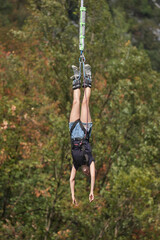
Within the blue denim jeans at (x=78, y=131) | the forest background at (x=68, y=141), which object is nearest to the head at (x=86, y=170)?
the blue denim jeans at (x=78, y=131)

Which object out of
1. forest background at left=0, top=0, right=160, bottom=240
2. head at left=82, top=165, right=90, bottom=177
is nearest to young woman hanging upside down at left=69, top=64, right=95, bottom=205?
head at left=82, top=165, right=90, bottom=177

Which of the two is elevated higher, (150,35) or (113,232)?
(150,35)

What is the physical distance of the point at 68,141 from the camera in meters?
12.4

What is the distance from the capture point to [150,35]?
62.4 m

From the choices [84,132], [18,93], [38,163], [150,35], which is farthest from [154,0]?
[84,132]

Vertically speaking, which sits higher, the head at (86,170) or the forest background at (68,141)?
the forest background at (68,141)

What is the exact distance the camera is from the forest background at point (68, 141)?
13203 mm

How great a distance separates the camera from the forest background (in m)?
13.2

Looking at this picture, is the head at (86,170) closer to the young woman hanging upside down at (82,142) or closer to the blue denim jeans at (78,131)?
the young woman hanging upside down at (82,142)

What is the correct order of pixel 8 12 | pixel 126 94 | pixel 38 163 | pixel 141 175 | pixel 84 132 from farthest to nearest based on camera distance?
pixel 8 12 < pixel 126 94 < pixel 38 163 < pixel 141 175 < pixel 84 132

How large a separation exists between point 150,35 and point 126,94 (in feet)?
A: 163

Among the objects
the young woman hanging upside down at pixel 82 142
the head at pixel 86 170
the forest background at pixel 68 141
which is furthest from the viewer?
the forest background at pixel 68 141

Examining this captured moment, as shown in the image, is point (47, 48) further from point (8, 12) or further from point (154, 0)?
point (154, 0)

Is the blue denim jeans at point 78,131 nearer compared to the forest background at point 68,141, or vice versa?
the blue denim jeans at point 78,131
